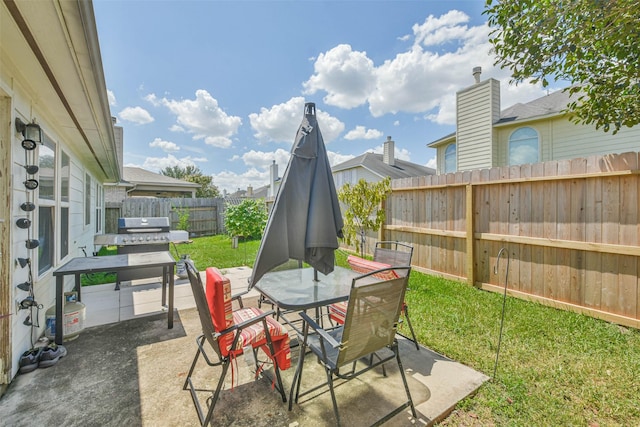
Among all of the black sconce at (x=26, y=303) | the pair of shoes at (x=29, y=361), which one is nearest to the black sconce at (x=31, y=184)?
the black sconce at (x=26, y=303)

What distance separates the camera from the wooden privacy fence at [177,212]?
39.6ft

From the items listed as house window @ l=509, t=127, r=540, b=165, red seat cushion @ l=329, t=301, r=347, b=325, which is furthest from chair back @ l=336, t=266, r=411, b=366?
house window @ l=509, t=127, r=540, b=165

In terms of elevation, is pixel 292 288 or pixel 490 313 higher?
pixel 292 288

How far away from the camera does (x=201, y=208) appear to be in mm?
13820

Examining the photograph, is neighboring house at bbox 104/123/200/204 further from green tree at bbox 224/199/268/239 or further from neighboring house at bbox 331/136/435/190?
neighboring house at bbox 331/136/435/190

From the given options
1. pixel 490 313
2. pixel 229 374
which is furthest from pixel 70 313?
pixel 490 313

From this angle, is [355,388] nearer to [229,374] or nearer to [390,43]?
[229,374]

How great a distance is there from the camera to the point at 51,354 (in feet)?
8.79

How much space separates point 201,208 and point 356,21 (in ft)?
35.9

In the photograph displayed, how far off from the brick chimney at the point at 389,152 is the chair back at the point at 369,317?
1524 cm

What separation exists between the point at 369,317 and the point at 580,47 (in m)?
4.08

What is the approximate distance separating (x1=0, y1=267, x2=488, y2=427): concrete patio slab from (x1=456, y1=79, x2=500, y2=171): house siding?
7201 millimetres

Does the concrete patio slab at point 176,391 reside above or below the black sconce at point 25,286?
below

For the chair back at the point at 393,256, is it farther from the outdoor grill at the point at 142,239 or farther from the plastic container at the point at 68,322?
the outdoor grill at the point at 142,239
